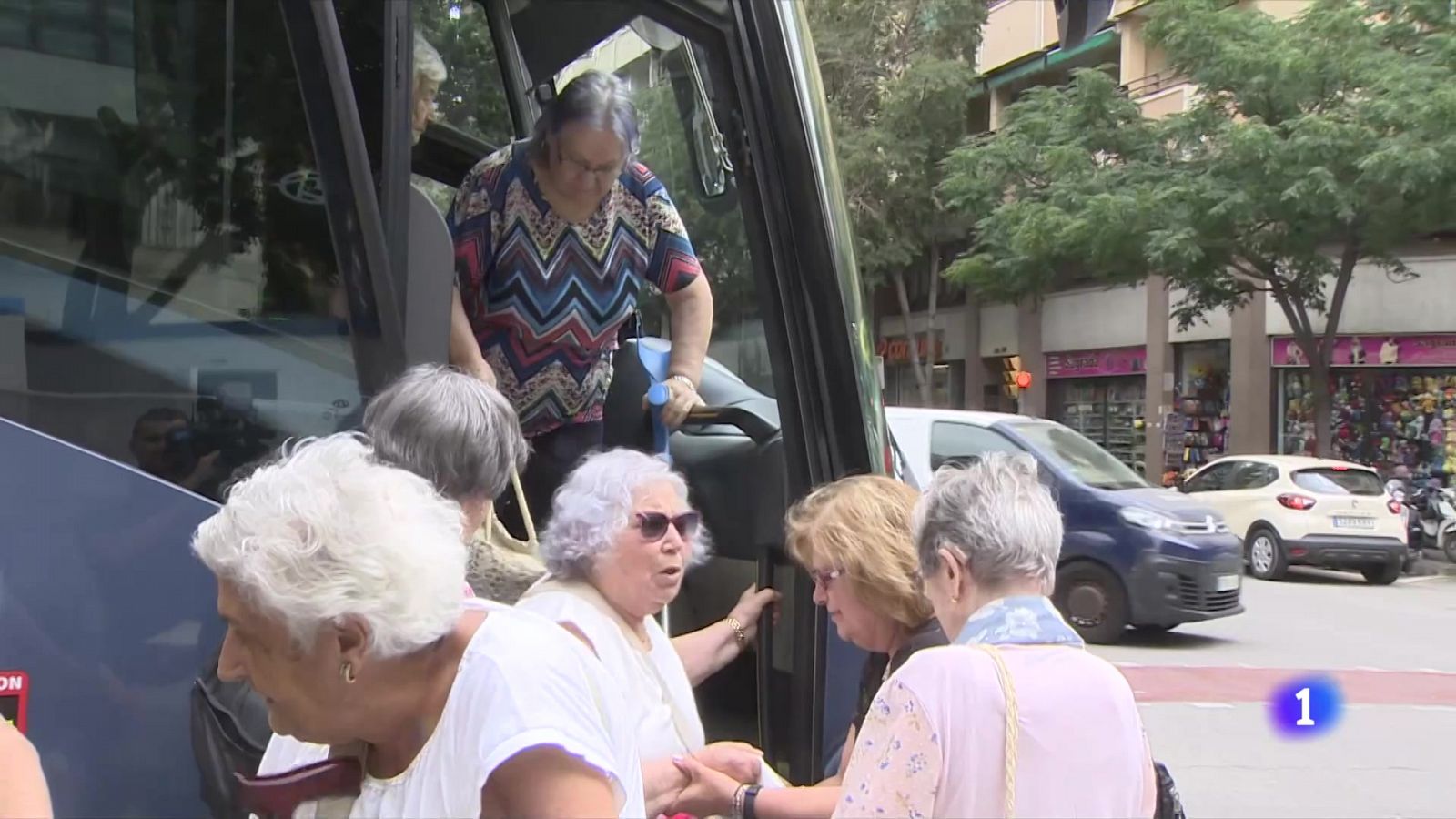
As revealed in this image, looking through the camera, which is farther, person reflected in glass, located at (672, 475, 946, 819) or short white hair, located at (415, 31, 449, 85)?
short white hair, located at (415, 31, 449, 85)

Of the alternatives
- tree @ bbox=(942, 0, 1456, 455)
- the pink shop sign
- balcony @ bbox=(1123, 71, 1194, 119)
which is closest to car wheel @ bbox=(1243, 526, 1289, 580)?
tree @ bbox=(942, 0, 1456, 455)

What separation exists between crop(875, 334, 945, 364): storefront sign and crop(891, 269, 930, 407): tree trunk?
194 millimetres

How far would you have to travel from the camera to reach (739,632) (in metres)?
3.15

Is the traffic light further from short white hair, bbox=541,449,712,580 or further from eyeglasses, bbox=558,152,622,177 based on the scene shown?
short white hair, bbox=541,449,712,580

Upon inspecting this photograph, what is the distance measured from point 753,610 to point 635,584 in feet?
2.43

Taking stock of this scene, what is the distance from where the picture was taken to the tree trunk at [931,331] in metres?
27.7

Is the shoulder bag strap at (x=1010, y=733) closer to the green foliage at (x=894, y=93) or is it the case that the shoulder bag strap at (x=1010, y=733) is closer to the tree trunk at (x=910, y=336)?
the green foliage at (x=894, y=93)

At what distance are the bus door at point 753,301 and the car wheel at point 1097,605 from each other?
25.9 ft

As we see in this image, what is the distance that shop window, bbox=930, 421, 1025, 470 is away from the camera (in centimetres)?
1112

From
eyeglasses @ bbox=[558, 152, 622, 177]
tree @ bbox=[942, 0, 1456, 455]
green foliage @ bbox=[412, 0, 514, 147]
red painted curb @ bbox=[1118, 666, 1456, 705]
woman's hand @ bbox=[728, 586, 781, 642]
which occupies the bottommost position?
red painted curb @ bbox=[1118, 666, 1456, 705]

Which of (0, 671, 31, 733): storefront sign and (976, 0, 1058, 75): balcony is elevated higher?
(976, 0, 1058, 75): balcony

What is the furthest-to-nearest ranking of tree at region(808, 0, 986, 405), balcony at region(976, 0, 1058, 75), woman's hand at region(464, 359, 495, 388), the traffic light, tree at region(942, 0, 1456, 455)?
balcony at region(976, 0, 1058, 75) → the traffic light → tree at region(808, 0, 986, 405) → tree at region(942, 0, 1456, 455) → woman's hand at region(464, 359, 495, 388)

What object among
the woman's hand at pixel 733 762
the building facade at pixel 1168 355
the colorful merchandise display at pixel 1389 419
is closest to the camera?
the woman's hand at pixel 733 762

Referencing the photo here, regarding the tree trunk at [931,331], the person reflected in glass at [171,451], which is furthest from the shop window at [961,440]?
the tree trunk at [931,331]
